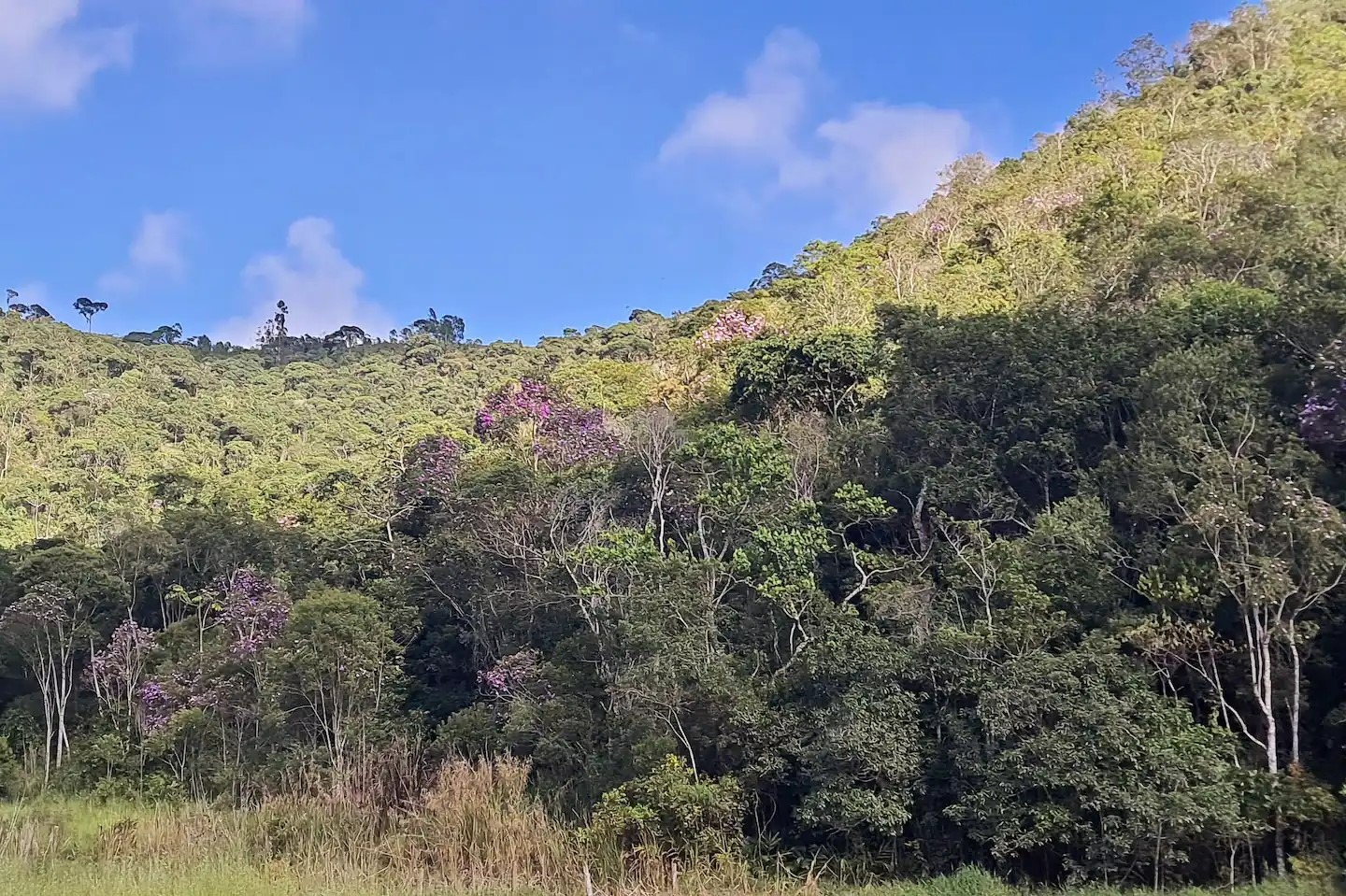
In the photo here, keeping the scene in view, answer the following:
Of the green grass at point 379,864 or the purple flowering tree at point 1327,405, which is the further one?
the purple flowering tree at point 1327,405

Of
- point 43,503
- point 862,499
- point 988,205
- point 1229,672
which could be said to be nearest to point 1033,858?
point 1229,672

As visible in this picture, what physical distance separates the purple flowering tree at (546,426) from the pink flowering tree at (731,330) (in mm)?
3850

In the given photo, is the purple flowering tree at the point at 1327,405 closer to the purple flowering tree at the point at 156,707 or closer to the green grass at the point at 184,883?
the green grass at the point at 184,883

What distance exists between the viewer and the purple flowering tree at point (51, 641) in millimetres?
18531

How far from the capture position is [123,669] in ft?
60.7

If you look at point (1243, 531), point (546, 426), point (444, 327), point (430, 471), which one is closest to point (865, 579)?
point (1243, 531)

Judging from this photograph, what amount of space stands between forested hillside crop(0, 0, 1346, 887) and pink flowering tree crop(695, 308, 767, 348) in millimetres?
119

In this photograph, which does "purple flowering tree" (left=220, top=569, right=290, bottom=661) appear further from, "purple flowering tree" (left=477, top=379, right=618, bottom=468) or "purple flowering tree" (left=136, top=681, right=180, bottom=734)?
"purple flowering tree" (left=477, top=379, right=618, bottom=468)

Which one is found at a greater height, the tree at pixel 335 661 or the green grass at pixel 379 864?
the tree at pixel 335 661

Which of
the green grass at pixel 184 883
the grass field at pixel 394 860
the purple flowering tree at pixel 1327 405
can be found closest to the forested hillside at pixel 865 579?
the purple flowering tree at pixel 1327 405

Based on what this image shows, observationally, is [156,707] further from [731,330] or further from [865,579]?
[731,330]

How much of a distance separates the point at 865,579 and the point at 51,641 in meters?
15.7

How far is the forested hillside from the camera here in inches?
366

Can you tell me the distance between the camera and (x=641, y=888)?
8.70 m
